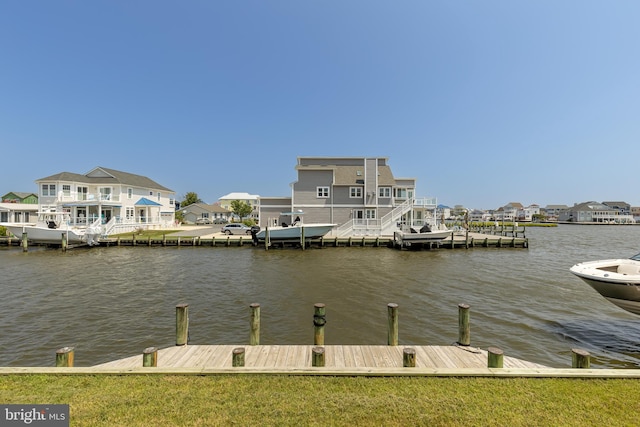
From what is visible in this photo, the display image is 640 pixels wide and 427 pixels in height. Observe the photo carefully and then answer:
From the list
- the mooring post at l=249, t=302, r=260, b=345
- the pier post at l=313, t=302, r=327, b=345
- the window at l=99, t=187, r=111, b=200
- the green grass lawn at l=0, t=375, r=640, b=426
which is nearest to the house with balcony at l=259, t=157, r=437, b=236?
the window at l=99, t=187, r=111, b=200

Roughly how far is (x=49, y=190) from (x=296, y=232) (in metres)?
30.3

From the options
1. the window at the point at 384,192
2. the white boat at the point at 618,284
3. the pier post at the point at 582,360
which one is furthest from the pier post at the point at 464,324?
the window at the point at 384,192

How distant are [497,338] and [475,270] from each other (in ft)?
35.7

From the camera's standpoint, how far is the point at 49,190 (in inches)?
1366

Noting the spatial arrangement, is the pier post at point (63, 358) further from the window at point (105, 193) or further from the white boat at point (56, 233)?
the window at point (105, 193)

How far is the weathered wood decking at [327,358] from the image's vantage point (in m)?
5.60

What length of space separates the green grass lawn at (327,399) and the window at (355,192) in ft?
93.8

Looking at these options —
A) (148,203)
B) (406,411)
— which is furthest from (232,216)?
(406,411)

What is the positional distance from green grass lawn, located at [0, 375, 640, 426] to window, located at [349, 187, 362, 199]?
93.8 ft

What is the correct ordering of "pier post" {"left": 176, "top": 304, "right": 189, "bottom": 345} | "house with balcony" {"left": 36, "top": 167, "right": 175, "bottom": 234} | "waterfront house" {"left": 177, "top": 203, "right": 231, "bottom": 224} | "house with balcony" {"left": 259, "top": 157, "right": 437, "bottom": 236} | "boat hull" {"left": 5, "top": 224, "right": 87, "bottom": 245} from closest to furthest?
1. "pier post" {"left": 176, "top": 304, "right": 189, "bottom": 345}
2. "boat hull" {"left": 5, "top": 224, "right": 87, "bottom": 245}
3. "house with balcony" {"left": 259, "top": 157, "right": 437, "bottom": 236}
4. "house with balcony" {"left": 36, "top": 167, "right": 175, "bottom": 234}
5. "waterfront house" {"left": 177, "top": 203, "right": 231, "bottom": 224}

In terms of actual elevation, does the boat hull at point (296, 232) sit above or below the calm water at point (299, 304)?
above

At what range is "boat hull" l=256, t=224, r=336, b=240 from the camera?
2711 centimetres

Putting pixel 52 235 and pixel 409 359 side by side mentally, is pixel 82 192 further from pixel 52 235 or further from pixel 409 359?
pixel 409 359

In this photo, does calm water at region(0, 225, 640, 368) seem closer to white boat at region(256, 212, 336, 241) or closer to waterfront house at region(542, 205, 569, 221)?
white boat at region(256, 212, 336, 241)
